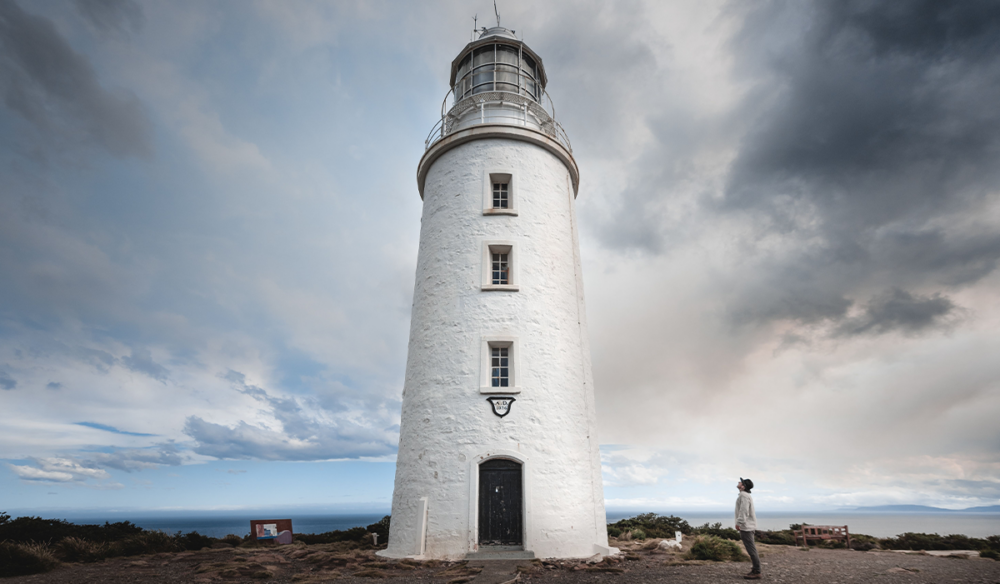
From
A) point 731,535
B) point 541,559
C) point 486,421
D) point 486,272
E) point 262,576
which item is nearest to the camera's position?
point 262,576

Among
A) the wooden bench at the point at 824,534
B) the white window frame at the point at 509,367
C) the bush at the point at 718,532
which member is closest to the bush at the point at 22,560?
the white window frame at the point at 509,367

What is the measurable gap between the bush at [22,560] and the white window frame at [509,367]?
33.8 ft

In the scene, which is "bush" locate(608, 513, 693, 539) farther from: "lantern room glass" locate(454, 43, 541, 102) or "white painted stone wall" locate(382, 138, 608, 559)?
"lantern room glass" locate(454, 43, 541, 102)

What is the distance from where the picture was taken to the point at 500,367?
13.7m

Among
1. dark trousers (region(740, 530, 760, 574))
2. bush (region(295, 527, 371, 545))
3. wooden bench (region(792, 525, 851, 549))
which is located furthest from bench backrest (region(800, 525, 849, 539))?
bush (region(295, 527, 371, 545))

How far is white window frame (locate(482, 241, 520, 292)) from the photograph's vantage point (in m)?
14.3

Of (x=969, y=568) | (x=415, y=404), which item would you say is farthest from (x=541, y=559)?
(x=969, y=568)

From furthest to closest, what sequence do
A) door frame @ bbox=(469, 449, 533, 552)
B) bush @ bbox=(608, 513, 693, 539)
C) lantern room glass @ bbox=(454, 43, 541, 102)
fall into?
bush @ bbox=(608, 513, 693, 539) < lantern room glass @ bbox=(454, 43, 541, 102) < door frame @ bbox=(469, 449, 533, 552)

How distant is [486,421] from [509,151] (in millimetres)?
8392

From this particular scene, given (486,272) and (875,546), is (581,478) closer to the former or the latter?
(486,272)

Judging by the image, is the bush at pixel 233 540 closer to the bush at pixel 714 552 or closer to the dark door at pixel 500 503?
the dark door at pixel 500 503

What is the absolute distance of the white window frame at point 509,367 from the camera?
13.1 m

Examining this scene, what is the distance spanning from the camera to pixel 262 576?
10469 mm

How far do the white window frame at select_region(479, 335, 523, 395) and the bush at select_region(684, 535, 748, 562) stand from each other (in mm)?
5995
